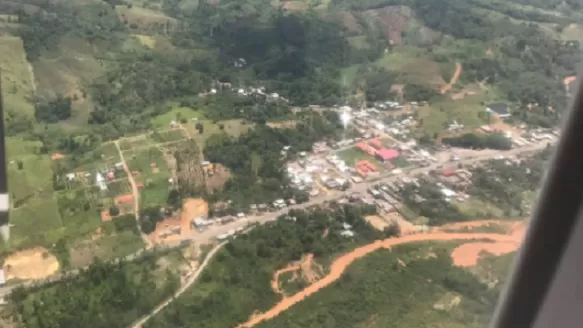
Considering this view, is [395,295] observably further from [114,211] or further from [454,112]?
[114,211]

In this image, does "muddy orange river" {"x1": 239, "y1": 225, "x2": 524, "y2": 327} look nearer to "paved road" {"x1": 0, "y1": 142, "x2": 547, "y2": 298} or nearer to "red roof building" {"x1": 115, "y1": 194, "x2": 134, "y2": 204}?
"paved road" {"x1": 0, "y1": 142, "x2": 547, "y2": 298}

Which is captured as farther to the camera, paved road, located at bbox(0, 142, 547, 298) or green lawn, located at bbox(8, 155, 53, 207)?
paved road, located at bbox(0, 142, 547, 298)

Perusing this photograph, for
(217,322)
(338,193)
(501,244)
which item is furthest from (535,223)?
(217,322)

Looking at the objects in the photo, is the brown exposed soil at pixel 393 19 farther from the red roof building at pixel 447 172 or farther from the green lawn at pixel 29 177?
the green lawn at pixel 29 177

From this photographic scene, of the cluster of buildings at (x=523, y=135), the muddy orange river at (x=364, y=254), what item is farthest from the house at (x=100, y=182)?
the cluster of buildings at (x=523, y=135)

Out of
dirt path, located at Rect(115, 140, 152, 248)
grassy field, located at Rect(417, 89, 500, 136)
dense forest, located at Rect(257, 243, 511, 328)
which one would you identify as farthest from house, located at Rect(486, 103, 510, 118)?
dirt path, located at Rect(115, 140, 152, 248)

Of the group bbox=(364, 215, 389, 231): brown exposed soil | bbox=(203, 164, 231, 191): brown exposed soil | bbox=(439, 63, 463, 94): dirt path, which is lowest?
bbox=(364, 215, 389, 231): brown exposed soil

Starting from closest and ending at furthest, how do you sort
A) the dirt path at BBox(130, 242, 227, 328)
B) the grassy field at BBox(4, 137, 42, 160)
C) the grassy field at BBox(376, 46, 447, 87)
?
the grassy field at BBox(4, 137, 42, 160), the dirt path at BBox(130, 242, 227, 328), the grassy field at BBox(376, 46, 447, 87)
